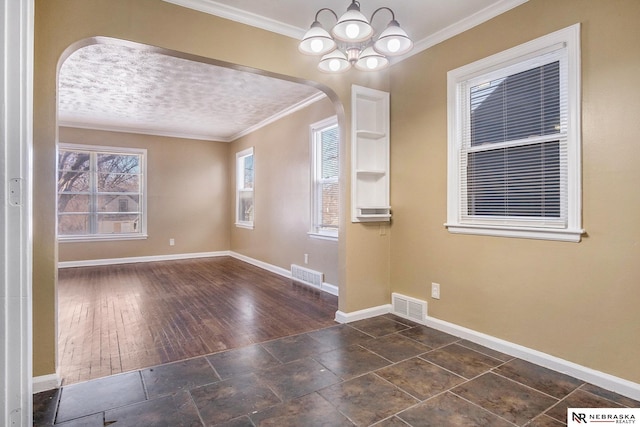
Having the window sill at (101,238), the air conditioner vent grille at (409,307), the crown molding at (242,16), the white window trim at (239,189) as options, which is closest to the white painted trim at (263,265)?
the white window trim at (239,189)

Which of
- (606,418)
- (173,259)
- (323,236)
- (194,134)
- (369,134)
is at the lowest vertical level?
(606,418)

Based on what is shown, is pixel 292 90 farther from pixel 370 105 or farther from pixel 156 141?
pixel 156 141

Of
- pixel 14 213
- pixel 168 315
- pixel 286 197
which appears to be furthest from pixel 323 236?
pixel 14 213

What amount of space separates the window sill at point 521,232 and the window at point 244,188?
4744mm

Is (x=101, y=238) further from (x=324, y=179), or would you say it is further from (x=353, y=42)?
(x=353, y=42)

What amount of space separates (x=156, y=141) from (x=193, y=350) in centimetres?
564

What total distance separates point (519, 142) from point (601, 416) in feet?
5.91

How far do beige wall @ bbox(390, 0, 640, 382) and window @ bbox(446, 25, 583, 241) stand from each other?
8cm

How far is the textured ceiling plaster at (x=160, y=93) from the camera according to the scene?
3.75m

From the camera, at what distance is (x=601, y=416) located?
191 centimetres

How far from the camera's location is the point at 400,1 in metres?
2.61

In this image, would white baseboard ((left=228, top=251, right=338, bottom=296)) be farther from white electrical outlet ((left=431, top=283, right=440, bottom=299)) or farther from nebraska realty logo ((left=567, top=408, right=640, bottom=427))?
nebraska realty logo ((left=567, top=408, right=640, bottom=427))

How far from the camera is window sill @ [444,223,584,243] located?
2.30 metres

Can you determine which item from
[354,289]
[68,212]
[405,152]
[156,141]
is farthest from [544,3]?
[68,212]
